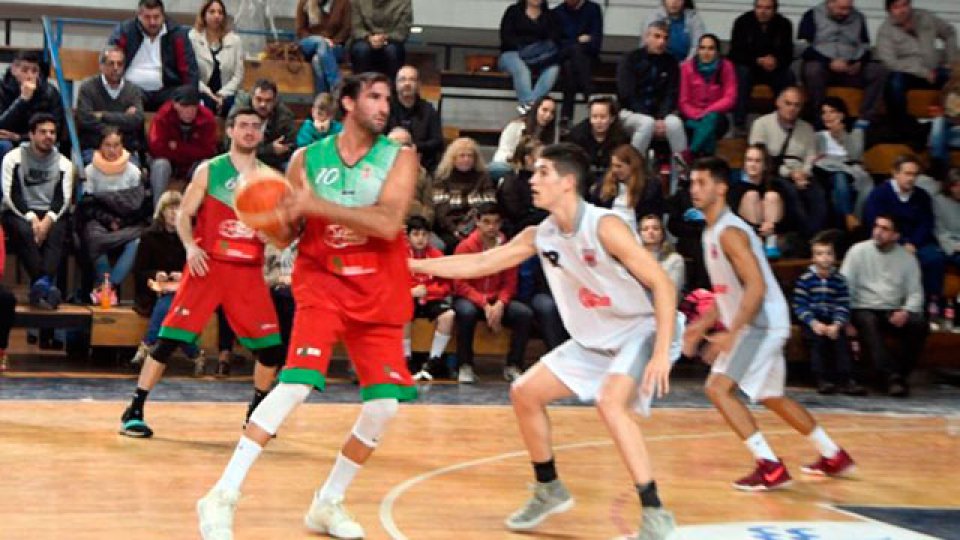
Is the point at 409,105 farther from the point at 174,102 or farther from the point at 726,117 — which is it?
the point at 726,117

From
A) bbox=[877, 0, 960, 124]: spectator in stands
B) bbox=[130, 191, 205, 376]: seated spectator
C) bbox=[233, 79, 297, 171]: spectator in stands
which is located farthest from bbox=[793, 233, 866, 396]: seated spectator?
bbox=[130, 191, 205, 376]: seated spectator

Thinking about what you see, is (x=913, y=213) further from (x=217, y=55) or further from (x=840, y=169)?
(x=217, y=55)

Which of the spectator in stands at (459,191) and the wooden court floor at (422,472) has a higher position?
the spectator in stands at (459,191)

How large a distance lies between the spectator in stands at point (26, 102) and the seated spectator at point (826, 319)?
6.70 meters

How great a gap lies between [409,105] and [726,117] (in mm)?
3206

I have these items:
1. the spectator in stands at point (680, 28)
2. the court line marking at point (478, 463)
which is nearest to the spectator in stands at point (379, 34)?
the spectator in stands at point (680, 28)

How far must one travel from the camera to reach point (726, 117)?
591 inches

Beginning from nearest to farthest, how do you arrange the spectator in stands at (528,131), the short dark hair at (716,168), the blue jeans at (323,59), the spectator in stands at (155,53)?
the short dark hair at (716,168) → the spectator in stands at (528,131) → the spectator in stands at (155,53) → the blue jeans at (323,59)

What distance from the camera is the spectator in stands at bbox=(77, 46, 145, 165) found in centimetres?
1370

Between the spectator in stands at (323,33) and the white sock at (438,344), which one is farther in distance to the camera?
the spectator in stands at (323,33)

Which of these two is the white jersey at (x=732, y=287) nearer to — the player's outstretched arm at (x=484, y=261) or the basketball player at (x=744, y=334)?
the basketball player at (x=744, y=334)

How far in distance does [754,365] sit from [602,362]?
175 cm

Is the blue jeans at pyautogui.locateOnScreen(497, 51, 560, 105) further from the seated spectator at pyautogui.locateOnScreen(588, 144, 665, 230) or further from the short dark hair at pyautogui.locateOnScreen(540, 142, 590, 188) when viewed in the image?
the short dark hair at pyautogui.locateOnScreen(540, 142, 590, 188)

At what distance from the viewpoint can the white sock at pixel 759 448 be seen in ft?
26.8
